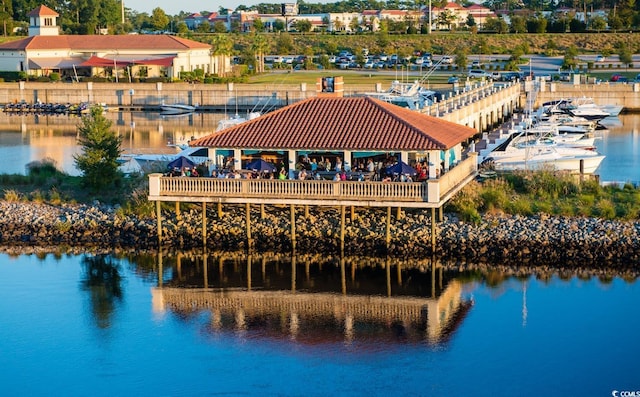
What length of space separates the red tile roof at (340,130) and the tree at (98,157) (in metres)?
7.32

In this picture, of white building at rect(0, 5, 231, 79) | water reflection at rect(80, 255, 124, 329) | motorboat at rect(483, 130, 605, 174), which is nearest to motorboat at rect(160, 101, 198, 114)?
white building at rect(0, 5, 231, 79)

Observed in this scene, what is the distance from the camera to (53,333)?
35.2 metres

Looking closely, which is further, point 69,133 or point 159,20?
point 159,20

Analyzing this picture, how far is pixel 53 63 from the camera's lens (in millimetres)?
118125

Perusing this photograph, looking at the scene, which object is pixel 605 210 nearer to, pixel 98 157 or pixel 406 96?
pixel 98 157

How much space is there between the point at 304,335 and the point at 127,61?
282 feet

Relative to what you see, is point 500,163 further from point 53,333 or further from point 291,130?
point 53,333

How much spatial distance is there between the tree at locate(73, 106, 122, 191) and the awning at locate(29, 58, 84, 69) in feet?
221

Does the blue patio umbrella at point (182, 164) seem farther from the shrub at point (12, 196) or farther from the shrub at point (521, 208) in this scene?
the shrub at point (521, 208)

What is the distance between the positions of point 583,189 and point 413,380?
1957cm

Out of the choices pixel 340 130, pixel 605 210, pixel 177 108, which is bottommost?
pixel 605 210

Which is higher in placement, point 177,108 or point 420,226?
point 177,108

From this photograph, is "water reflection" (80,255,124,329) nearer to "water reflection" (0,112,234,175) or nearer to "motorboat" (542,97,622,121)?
"water reflection" (0,112,234,175)

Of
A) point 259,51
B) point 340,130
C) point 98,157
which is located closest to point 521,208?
point 340,130
